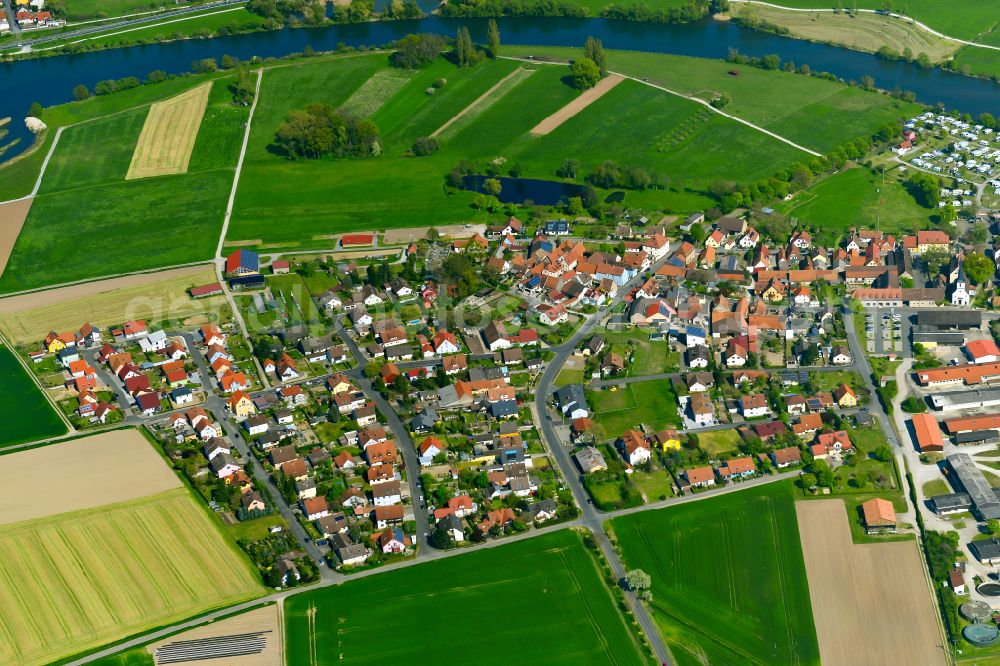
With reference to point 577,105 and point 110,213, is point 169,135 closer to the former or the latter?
point 110,213

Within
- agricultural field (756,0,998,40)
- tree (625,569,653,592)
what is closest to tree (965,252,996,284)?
tree (625,569,653,592)

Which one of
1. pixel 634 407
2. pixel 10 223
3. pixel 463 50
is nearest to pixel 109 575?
pixel 634 407

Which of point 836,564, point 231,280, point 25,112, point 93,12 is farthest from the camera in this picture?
point 93,12

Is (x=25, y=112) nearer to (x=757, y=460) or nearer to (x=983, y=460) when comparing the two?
(x=757, y=460)

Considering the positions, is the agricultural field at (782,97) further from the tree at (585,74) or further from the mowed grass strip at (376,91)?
the mowed grass strip at (376,91)

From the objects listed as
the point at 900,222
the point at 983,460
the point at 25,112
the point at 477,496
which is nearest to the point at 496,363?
the point at 477,496
